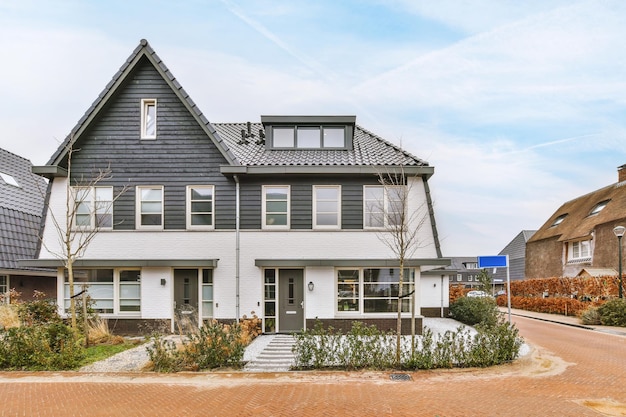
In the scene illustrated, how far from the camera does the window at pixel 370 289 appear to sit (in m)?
16.0

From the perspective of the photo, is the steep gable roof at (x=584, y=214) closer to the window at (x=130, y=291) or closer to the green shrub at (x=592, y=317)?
the green shrub at (x=592, y=317)

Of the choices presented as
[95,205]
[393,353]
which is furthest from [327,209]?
[95,205]

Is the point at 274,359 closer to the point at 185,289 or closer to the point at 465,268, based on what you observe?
the point at 185,289

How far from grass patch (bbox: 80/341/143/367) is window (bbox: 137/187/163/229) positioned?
4333mm

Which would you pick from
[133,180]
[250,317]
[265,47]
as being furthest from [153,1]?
[250,317]

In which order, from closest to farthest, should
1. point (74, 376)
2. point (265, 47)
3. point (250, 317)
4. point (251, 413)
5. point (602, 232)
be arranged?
point (251, 413) < point (74, 376) < point (265, 47) < point (250, 317) < point (602, 232)

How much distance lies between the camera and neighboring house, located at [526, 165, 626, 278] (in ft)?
98.1

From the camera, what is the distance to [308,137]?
1808 cm

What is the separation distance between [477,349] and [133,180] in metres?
12.9

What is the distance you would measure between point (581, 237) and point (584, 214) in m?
3.03

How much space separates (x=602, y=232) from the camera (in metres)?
30.6

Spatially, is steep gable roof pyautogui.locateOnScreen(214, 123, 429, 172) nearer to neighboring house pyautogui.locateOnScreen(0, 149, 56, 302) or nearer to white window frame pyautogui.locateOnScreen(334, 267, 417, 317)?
white window frame pyautogui.locateOnScreen(334, 267, 417, 317)

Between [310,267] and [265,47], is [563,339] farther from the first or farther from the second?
[265,47]

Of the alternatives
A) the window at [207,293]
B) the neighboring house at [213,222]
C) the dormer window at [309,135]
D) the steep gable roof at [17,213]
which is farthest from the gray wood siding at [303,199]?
the steep gable roof at [17,213]
